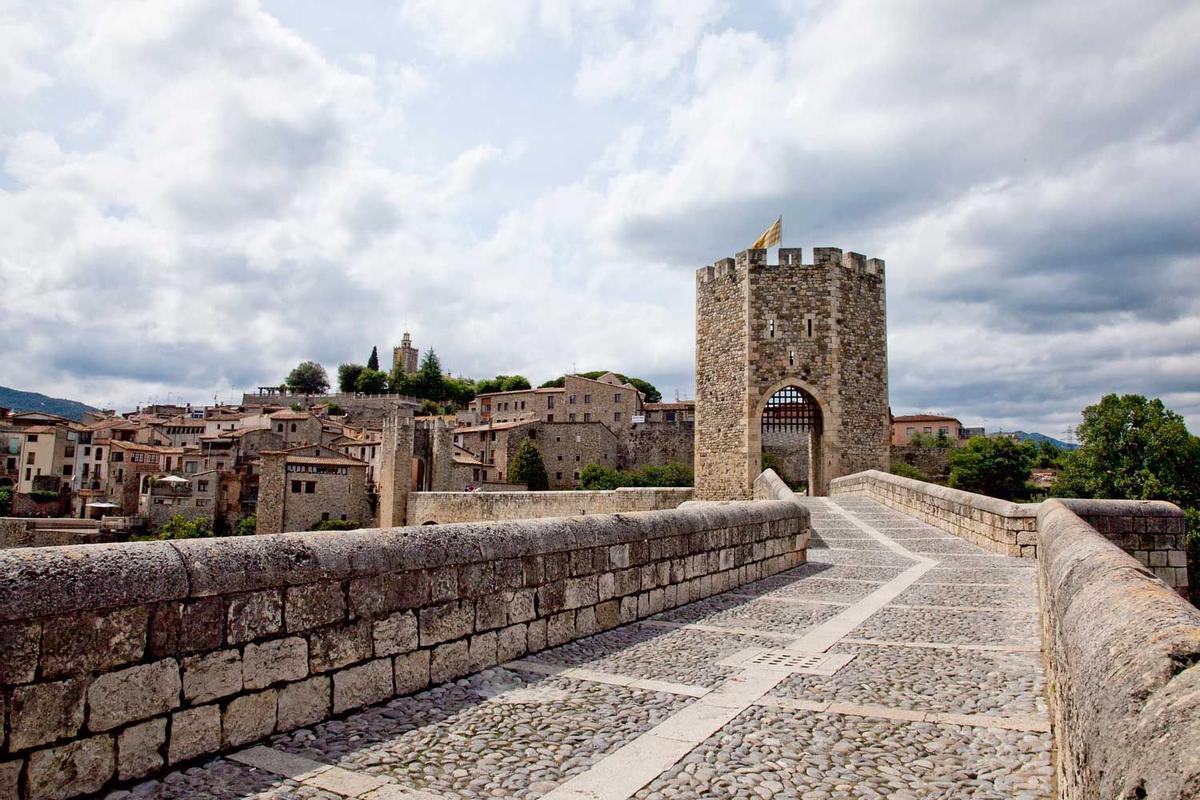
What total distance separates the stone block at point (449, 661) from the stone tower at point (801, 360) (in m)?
21.6

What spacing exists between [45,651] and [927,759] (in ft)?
13.1

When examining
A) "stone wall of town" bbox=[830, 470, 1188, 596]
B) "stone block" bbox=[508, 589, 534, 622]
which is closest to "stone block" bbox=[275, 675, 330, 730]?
"stone block" bbox=[508, 589, 534, 622]

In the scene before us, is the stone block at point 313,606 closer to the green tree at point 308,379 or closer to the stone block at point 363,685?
the stone block at point 363,685

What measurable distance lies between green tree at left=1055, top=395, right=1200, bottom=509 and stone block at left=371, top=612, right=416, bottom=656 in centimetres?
3775

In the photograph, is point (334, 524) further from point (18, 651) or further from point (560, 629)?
point (18, 651)

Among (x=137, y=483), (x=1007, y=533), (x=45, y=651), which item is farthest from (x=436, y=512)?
(x=137, y=483)

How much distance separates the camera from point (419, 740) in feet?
13.5

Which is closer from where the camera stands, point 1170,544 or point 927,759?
point 927,759

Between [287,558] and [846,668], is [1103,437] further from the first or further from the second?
[287,558]

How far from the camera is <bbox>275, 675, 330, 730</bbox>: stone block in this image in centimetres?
412

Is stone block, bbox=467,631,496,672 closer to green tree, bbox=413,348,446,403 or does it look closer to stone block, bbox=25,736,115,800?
stone block, bbox=25,736,115,800

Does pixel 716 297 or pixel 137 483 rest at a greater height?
pixel 716 297

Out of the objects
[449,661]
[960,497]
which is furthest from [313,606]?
[960,497]

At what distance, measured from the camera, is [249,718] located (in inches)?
155
